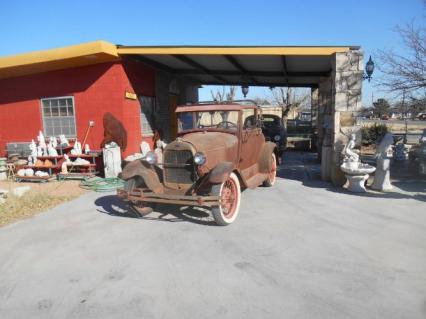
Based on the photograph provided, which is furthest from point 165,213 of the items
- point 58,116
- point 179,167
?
point 58,116

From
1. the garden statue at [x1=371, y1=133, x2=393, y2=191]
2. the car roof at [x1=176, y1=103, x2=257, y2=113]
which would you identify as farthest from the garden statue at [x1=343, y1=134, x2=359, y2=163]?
the car roof at [x1=176, y1=103, x2=257, y2=113]

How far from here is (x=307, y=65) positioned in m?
10.6

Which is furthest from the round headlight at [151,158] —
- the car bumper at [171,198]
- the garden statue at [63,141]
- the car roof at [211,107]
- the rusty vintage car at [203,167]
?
the garden statue at [63,141]

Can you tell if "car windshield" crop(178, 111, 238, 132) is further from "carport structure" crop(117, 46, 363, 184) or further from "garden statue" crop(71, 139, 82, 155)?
"garden statue" crop(71, 139, 82, 155)

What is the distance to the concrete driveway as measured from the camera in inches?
123

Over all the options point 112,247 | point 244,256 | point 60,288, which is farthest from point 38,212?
point 244,256

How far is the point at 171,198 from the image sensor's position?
5293mm

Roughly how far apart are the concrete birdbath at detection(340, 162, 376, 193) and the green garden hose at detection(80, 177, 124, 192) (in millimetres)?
4971

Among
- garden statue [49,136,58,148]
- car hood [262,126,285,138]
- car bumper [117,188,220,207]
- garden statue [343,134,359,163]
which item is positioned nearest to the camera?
car bumper [117,188,220,207]

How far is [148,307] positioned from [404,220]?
4.05m

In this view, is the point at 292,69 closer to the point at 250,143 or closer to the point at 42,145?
the point at 250,143

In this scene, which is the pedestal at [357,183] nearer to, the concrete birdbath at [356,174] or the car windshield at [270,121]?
the concrete birdbath at [356,174]

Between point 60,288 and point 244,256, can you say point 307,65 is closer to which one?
point 244,256

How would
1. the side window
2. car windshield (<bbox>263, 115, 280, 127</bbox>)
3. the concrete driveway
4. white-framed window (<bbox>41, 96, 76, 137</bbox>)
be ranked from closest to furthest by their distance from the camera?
the concrete driveway, the side window, white-framed window (<bbox>41, 96, 76, 137</bbox>), car windshield (<bbox>263, 115, 280, 127</bbox>)
